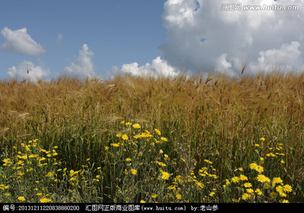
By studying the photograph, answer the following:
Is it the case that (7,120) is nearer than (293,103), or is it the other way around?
(293,103)

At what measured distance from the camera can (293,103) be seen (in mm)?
3453

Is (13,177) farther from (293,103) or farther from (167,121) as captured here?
(293,103)

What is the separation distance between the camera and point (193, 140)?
9.03 feet

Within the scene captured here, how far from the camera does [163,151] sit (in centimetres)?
262

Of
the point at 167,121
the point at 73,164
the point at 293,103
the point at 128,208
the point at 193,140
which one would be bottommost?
the point at 128,208

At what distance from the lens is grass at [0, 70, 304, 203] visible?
7.21 feet

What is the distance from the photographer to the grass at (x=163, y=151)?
220 cm

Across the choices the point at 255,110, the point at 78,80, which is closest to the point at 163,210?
the point at 255,110

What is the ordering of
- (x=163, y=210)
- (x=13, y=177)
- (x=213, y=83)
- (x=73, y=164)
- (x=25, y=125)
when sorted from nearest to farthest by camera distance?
(x=163, y=210), (x=13, y=177), (x=73, y=164), (x=25, y=125), (x=213, y=83)

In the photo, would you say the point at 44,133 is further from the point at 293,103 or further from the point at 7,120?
the point at 293,103

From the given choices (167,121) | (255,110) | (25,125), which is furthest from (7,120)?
(255,110)

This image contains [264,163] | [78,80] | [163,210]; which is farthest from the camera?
[78,80]

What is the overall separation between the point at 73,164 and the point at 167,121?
1.28m

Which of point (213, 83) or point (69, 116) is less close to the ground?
point (213, 83)
